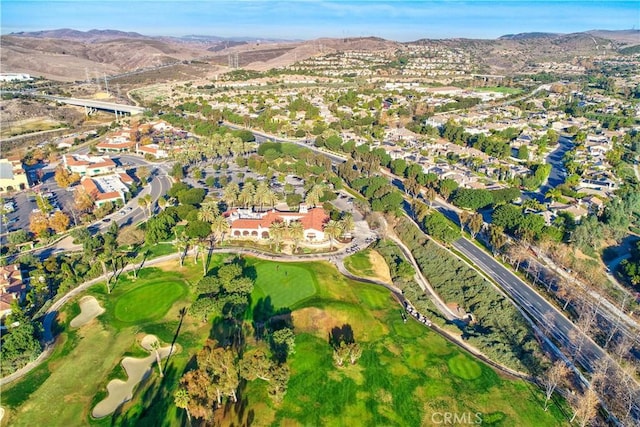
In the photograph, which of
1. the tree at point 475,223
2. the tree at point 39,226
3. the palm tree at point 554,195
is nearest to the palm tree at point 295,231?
the tree at point 475,223

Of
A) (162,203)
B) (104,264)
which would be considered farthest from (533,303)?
(162,203)

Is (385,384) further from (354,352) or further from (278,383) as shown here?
(278,383)

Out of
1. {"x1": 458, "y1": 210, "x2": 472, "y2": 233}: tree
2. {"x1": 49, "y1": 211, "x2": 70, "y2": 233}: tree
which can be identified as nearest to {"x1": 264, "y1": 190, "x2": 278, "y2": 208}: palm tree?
{"x1": 49, "y1": 211, "x2": 70, "y2": 233}: tree

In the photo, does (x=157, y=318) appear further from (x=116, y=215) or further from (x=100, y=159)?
(x=100, y=159)

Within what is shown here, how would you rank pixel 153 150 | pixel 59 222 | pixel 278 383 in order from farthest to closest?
1. pixel 153 150
2. pixel 59 222
3. pixel 278 383

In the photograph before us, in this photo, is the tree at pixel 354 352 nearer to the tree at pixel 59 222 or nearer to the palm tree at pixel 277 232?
the palm tree at pixel 277 232
